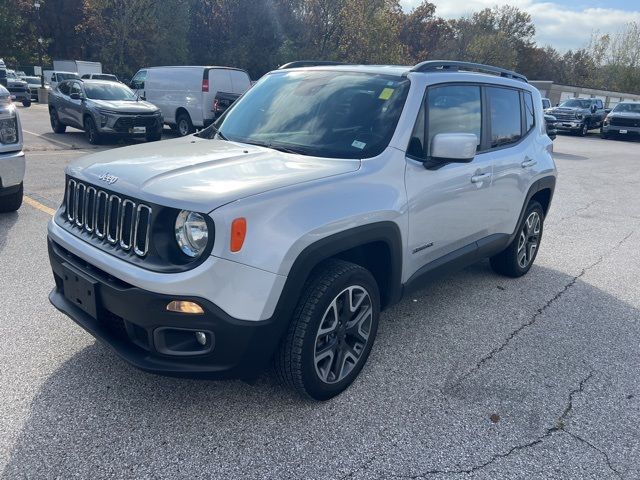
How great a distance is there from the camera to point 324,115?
3.56m

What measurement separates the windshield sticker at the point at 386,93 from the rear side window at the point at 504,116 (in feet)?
3.93

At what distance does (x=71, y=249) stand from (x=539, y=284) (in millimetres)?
4094

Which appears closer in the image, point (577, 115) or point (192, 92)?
point (192, 92)

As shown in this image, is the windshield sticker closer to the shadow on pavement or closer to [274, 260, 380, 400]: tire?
[274, 260, 380, 400]: tire

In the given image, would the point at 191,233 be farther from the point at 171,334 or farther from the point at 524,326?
the point at 524,326

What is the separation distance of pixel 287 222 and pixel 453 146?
49.3 inches

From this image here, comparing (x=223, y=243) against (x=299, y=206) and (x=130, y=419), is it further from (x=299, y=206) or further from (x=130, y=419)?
(x=130, y=419)

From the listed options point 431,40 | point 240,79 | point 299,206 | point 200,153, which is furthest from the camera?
point 431,40

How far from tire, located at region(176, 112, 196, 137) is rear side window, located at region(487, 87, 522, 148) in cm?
1248

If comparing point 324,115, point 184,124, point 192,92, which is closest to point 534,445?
point 324,115

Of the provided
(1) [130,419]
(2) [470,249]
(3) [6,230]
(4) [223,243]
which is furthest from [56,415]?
(3) [6,230]

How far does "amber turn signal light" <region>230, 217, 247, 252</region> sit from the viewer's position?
7.93ft

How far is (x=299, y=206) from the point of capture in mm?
2641

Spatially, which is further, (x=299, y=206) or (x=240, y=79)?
(x=240, y=79)
